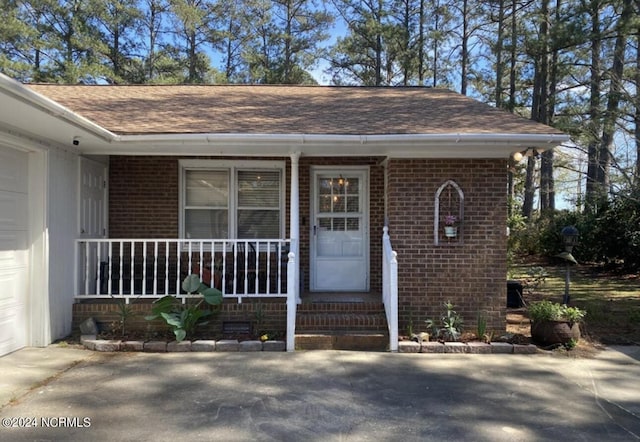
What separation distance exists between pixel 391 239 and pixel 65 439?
4.34 meters

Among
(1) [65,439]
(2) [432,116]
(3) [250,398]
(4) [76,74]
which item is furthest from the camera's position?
(4) [76,74]

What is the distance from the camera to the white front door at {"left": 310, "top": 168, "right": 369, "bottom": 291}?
7703mm

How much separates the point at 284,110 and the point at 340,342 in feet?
12.5

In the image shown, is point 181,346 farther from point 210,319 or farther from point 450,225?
point 450,225

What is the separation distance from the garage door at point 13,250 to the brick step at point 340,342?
336 centimetres

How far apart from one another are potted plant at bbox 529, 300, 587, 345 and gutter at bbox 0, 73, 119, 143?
5.86 meters

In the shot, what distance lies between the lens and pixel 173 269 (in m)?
7.58

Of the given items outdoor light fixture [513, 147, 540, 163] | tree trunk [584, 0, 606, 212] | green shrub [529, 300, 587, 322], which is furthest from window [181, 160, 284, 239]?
tree trunk [584, 0, 606, 212]

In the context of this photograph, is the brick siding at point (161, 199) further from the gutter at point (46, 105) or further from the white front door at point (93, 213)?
the gutter at point (46, 105)

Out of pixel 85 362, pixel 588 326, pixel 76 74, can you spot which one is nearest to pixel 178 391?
pixel 85 362

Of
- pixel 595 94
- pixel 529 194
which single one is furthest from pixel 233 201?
pixel 529 194

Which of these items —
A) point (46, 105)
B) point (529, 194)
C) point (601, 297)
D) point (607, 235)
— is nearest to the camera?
point (46, 105)

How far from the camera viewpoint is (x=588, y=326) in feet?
23.5

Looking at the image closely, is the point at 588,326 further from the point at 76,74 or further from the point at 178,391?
the point at 76,74
